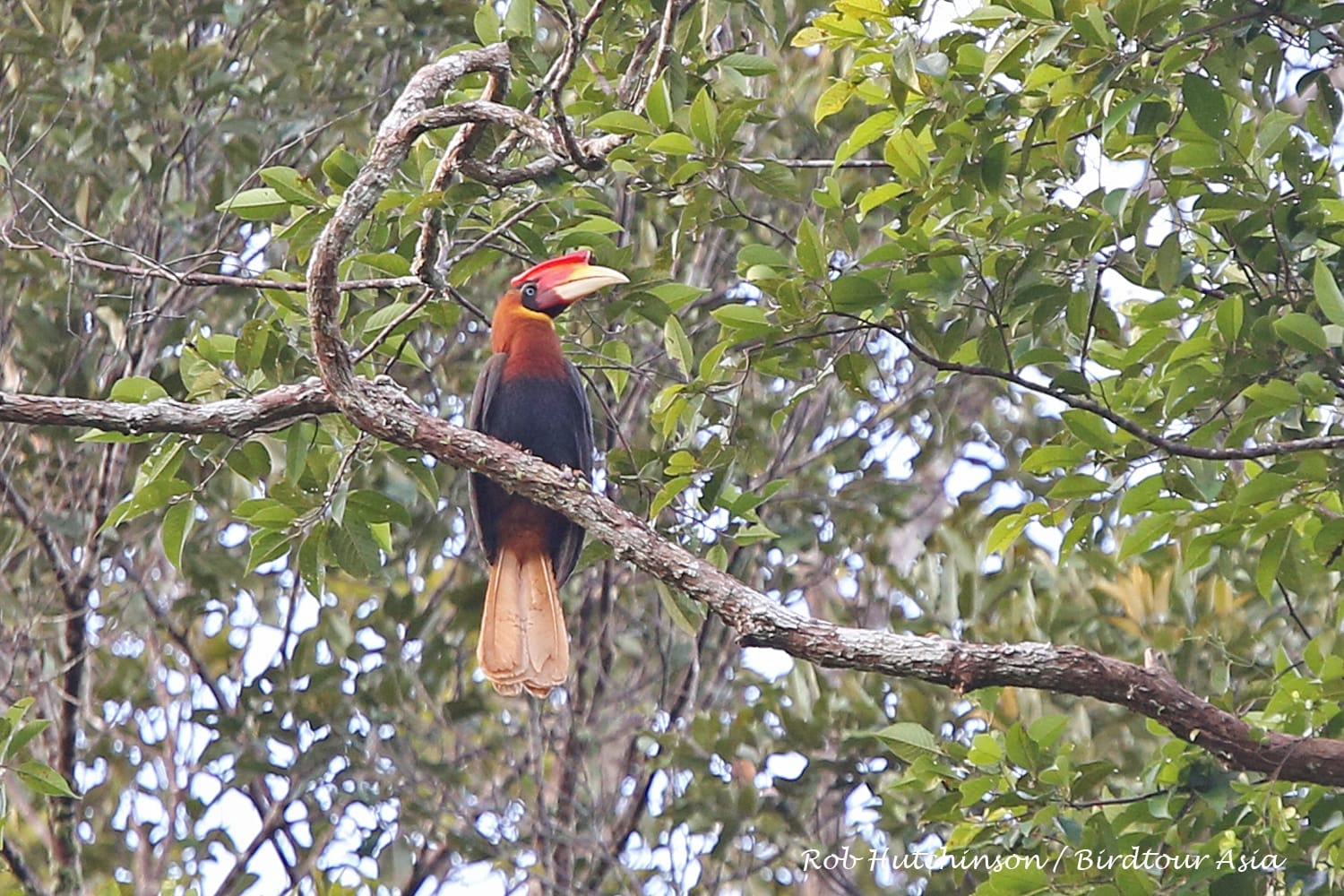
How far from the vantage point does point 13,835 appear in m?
5.83

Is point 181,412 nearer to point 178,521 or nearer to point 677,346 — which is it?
point 178,521

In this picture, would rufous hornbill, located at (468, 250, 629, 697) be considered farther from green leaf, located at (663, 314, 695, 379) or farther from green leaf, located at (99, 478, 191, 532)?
green leaf, located at (99, 478, 191, 532)

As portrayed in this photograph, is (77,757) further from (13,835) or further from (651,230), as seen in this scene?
(651,230)

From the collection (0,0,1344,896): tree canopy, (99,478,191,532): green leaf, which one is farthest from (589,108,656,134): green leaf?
(99,478,191,532): green leaf

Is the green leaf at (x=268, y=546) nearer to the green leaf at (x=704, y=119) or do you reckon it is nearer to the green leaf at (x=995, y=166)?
the green leaf at (x=704, y=119)

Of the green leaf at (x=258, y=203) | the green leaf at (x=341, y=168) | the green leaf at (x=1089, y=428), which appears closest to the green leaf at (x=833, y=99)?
the green leaf at (x=1089, y=428)

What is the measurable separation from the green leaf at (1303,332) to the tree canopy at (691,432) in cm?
5

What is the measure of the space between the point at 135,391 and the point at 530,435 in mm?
1687

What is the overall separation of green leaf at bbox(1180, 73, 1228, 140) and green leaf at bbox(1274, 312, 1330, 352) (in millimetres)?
390

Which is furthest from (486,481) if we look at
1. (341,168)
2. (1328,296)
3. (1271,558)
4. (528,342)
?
(1328,296)

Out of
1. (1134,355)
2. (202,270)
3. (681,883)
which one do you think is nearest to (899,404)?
(681,883)

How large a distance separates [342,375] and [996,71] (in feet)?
4.44

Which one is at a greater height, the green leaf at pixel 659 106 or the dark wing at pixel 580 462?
the green leaf at pixel 659 106

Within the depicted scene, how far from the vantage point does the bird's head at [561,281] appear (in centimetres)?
385
